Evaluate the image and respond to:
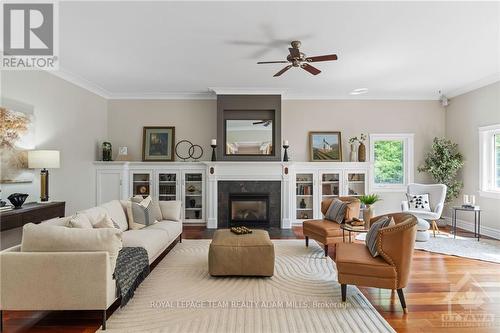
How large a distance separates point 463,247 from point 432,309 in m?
2.58

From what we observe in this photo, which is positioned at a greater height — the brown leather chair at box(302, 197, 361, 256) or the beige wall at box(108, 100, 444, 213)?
the beige wall at box(108, 100, 444, 213)

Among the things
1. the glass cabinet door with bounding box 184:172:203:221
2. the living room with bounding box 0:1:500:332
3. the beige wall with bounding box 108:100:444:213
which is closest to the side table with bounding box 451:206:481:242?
the living room with bounding box 0:1:500:332

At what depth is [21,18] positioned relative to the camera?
3035 millimetres

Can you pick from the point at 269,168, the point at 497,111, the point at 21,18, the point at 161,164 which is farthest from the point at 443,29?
→ the point at 161,164

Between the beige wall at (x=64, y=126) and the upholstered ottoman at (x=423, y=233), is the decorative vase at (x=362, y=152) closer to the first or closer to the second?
the upholstered ottoman at (x=423, y=233)

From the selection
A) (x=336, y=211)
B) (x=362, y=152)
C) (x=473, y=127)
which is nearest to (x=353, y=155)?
(x=362, y=152)

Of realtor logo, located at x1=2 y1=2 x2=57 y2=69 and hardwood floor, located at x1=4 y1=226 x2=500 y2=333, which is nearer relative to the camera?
hardwood floor, located at x1=4 y1=226 x2=500 y2=333

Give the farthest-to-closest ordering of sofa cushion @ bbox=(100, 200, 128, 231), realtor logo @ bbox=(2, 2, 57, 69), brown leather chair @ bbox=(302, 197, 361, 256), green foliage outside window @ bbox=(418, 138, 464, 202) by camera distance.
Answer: green foliage outside window @ bbox=(418, 138, 464, 202) < brown leather chair @ bbox=(302, 197, 361, 256) < sofa cushion @ bbox=(100, 200, 128, 231) < realtor logo @ bbox=(2, 2, 57, 69)

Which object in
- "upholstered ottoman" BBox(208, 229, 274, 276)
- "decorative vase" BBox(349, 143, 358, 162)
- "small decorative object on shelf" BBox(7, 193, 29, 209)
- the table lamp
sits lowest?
"upholstered ottoman" BBox(208, 229, 274, 276)

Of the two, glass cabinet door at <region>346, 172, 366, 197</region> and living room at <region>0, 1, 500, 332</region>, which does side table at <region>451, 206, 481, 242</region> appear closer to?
living room at <region>0, 1, 500, 332</region>

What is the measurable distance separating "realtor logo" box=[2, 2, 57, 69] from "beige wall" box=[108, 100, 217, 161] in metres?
2.02

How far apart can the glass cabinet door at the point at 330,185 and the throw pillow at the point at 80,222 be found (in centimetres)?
462

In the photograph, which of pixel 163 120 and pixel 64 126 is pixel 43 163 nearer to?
pixel 64 126

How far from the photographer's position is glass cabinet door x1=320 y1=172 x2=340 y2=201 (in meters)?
6.16
